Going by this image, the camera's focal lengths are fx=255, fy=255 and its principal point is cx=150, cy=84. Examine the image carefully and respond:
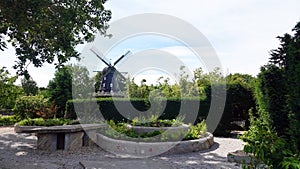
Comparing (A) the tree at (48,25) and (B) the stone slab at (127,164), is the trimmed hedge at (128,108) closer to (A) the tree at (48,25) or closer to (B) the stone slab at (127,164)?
(A) the tree at (48,25)

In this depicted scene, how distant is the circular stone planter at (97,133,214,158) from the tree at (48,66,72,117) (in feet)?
39.1

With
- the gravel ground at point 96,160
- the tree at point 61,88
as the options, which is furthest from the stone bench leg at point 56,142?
the tree at point 61,88

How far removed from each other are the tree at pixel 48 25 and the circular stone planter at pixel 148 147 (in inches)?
108

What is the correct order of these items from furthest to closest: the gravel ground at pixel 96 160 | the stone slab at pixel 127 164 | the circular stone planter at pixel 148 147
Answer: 1. the circular stone planter at pixel 148 147
2. the gravel ground at pixel 96 160
3. the stone slab at pixel 127 164

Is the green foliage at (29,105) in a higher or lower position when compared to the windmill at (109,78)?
lower

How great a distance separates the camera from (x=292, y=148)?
396 centimetres

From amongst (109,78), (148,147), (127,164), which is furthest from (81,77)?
(127,164)

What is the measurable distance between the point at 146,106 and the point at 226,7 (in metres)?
7.23

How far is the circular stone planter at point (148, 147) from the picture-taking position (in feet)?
22.6

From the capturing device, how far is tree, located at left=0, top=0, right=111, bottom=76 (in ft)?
18.0

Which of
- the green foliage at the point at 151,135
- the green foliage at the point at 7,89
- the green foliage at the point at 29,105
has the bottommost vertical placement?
the green foliage at the point at 151,135

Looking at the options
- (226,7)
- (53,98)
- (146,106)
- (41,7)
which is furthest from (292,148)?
(53,98)

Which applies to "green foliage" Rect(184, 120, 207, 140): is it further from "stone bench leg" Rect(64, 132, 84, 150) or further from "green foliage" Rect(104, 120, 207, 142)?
"stone bench leg" Rect(64, 132, 84, 150)

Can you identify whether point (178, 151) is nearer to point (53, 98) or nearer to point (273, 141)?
point (273, 141)
